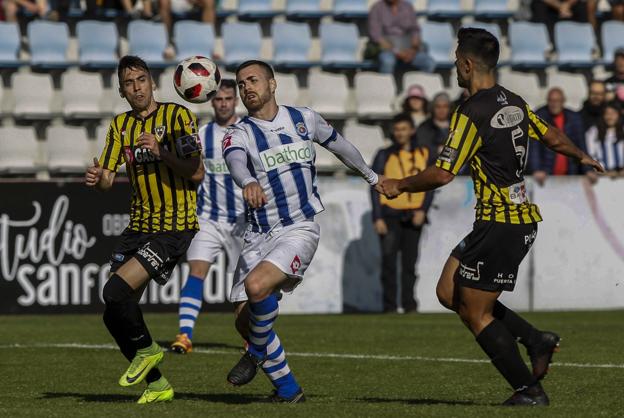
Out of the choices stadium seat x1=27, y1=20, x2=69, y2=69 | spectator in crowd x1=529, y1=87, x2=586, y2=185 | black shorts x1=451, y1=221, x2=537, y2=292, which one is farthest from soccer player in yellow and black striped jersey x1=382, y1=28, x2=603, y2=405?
stadium seat x1=27, y1=20, x2=69, y2=69

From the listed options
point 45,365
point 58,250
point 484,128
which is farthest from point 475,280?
point 58,250

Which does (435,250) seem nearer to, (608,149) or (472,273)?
(608,149)

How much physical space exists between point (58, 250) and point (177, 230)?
7088 mm

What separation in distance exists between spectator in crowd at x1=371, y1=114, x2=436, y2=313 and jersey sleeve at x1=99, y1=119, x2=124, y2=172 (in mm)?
7388

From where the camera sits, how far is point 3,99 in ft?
62.8

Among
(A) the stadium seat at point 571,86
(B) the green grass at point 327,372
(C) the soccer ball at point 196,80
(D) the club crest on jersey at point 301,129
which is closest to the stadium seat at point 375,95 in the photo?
(A) the stadium seat at point 571,86

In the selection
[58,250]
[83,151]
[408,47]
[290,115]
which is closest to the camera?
[290,115]

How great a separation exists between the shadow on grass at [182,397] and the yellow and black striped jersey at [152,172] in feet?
3.55

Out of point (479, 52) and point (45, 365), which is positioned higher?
point (479, 52)

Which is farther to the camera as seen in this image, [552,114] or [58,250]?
[552,114]

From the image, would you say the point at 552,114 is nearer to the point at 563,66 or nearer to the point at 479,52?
the point at 563,66

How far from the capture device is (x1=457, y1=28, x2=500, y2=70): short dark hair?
7566 mm

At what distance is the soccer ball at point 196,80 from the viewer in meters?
8.99

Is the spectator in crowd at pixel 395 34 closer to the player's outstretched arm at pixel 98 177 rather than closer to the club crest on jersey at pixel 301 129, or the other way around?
the club crest on jersey at pixel 301 129
